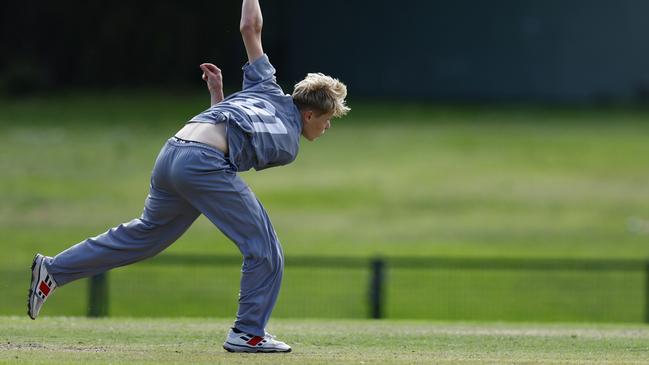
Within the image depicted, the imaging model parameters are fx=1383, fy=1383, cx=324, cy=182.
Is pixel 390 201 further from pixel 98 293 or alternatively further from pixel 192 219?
pixel 192 219

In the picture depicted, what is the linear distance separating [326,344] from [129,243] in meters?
1.65

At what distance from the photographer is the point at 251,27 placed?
837 centimetres

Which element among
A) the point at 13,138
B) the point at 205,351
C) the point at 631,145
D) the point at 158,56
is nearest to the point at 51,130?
the point at 13,138

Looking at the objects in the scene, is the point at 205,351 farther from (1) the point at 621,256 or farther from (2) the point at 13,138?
(2) the point at 13,138

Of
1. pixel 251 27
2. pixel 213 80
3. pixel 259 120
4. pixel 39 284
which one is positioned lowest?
pixel 39 284

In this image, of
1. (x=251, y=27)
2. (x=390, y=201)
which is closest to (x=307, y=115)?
(x=251, y=27)

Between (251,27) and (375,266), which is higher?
(251,27)

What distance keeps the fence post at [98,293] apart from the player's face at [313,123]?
8.61m

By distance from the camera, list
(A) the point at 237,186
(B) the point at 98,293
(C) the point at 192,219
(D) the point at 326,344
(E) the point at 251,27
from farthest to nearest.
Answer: (B) the point at 98,293 < (D) the point at 326,344 < (C) the point at 192,219 < (E) the point at 251,27 < (A) the point at 237,186

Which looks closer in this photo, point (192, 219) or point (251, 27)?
point (251, 27)

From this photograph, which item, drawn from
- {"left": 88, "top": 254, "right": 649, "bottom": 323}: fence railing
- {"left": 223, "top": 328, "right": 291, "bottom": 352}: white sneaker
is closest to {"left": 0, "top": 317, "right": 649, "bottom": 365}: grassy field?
{"left": 223, "top": 328, "right": 291, "bottom": 352}: white sneaker

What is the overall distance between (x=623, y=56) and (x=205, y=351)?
3929cm

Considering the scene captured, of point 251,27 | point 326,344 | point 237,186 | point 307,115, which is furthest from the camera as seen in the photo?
point 326,344

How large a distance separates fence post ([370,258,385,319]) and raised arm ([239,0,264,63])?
8.61 m
